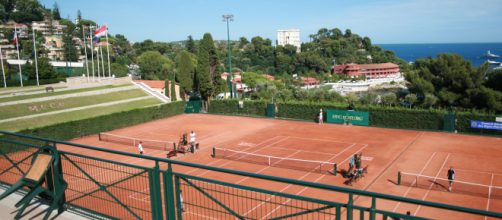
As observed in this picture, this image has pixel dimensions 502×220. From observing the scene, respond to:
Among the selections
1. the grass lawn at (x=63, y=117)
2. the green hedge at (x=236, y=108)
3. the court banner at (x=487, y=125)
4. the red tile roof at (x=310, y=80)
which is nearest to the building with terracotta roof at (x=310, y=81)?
the red tile roof at (x=310, y=80)

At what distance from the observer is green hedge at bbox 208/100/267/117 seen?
41.1 meters

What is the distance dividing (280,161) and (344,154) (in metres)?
4.63

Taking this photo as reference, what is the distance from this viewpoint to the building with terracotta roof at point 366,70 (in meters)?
138

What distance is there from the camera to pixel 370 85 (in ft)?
363

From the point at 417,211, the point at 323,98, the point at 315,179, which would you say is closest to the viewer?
the point at 417,211

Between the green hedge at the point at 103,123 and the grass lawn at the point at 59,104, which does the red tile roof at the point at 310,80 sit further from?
the green hedge at the point at 103,123

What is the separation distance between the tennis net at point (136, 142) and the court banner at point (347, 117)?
1528cm

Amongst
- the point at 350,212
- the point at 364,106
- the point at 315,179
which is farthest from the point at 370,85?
the point at 350,212

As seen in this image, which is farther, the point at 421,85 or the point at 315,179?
the point at 421,85

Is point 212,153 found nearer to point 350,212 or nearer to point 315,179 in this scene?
point 315,179

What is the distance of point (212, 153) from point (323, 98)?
1318 inches

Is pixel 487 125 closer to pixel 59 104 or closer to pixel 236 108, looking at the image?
pixel 236 108

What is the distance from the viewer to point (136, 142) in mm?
29922

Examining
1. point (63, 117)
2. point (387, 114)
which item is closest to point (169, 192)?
point (387, 114)
